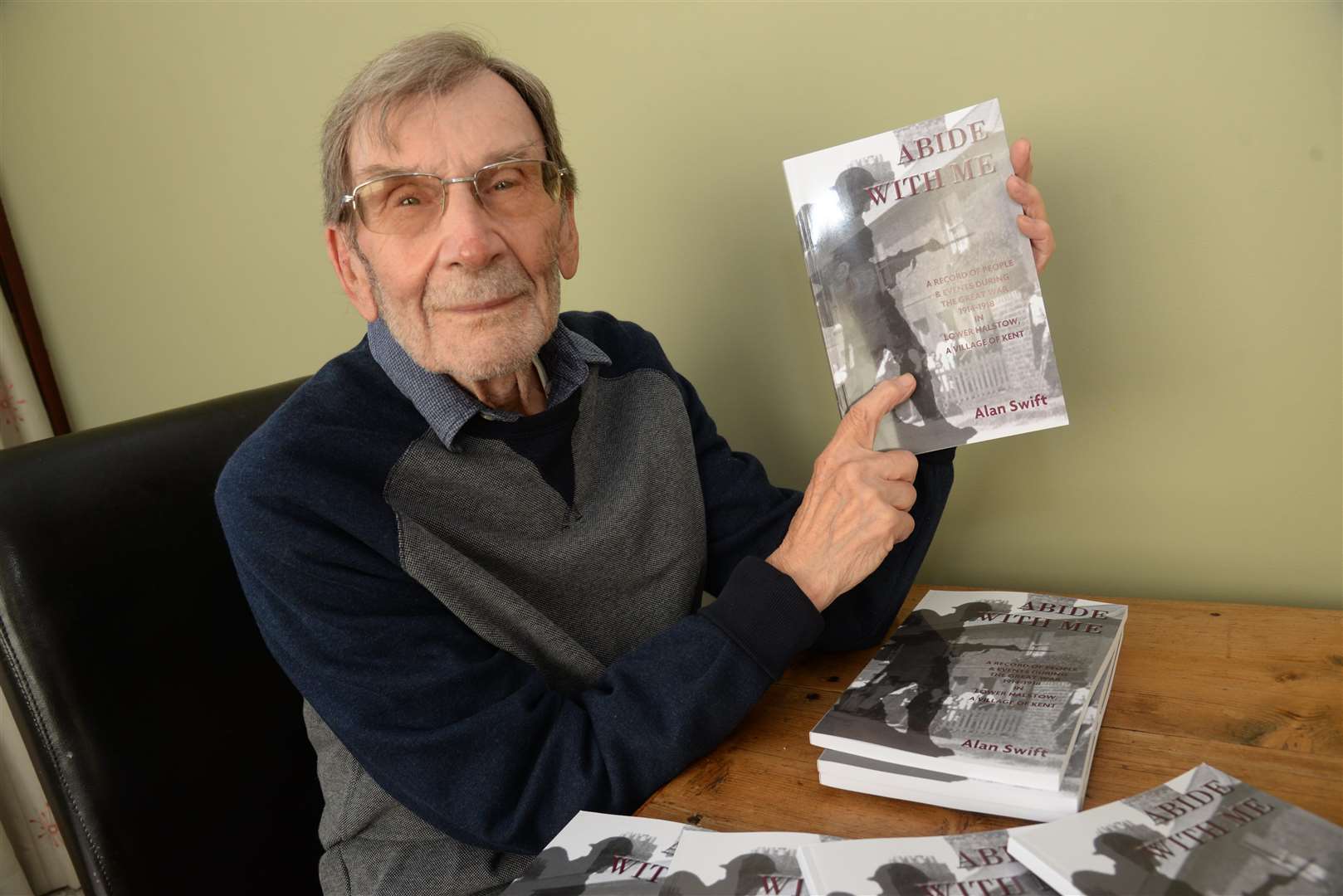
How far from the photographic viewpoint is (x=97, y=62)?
6.68ft

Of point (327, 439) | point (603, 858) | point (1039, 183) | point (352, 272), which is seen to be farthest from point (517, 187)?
point (603, 858)

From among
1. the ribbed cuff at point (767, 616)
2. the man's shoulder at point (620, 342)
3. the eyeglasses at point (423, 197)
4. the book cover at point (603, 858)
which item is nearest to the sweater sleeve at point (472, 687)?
the ribbed cuff at point (767, 616)

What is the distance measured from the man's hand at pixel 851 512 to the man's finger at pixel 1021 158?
9.5 inches

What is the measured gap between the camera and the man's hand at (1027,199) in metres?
0.99

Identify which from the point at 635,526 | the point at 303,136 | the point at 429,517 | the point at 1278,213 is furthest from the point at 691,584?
the point at 303,136

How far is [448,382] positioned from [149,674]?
1.49ft

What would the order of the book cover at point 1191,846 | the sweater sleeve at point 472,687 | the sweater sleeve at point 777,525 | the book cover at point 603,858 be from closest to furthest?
the book cover at point 1191,846, the book cover at point 603,858, the sweater sleeve at point 472,687, the sweater sleeve at point 777,525

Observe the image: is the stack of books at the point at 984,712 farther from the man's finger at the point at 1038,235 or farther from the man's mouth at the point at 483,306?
the man's mouth at the point at 483,306

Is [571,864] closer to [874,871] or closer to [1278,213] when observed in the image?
[874,871]

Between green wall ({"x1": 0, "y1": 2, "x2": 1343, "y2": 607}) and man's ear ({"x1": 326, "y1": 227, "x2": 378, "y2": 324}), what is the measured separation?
49cm

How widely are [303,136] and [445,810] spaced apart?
4.58 ft

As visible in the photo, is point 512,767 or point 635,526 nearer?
point 512,767

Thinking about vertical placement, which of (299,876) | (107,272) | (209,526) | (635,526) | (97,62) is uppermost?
(97,62)

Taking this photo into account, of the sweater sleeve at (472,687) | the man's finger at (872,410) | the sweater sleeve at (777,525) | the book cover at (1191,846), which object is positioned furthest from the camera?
the sweater sleeve at (777,525)
